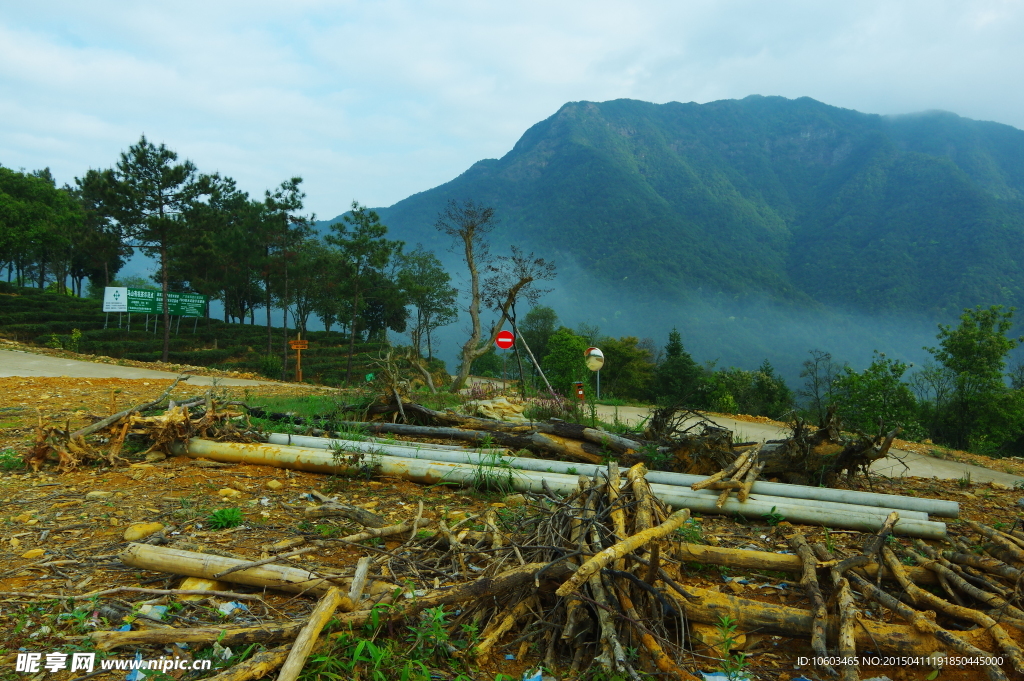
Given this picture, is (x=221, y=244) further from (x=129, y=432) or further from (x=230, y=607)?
(x=230, y=607)

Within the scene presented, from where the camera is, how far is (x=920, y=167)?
128 metres

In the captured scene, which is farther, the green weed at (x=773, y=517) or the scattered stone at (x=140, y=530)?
the green weed at (x=773, y=517)

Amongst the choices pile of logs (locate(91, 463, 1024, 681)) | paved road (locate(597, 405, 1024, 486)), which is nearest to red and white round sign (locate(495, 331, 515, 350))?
paved road (locate(597, 405, 1024, 486))

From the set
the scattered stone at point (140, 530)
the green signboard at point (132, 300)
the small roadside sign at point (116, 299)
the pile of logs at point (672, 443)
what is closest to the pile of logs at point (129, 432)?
the pile of logs at point (672, 443)

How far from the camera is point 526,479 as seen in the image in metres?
5.16

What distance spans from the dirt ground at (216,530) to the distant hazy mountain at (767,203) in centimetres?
10060

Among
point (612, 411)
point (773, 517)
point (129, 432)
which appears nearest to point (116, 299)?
point (612, 411)

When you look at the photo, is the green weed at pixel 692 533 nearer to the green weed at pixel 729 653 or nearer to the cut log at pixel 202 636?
the green weed at pixel 729 653

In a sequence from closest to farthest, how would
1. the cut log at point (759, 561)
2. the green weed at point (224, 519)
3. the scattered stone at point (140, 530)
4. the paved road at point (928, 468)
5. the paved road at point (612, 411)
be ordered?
the cut log at point (759, 561), the scattered stone at point (140, 530), the green weed at point (224, 519), the paved road at point (928, 468), the paved road at point (612, 411)

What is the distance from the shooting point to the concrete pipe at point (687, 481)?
15.4 feet

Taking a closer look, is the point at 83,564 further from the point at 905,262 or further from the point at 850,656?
the point at 905,262

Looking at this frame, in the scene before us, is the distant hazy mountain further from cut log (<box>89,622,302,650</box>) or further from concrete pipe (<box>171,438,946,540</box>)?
cut log (<box>89,622,302,650</box>)

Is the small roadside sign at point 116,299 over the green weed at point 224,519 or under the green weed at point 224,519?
over

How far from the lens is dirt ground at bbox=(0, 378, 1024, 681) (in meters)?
2.66
